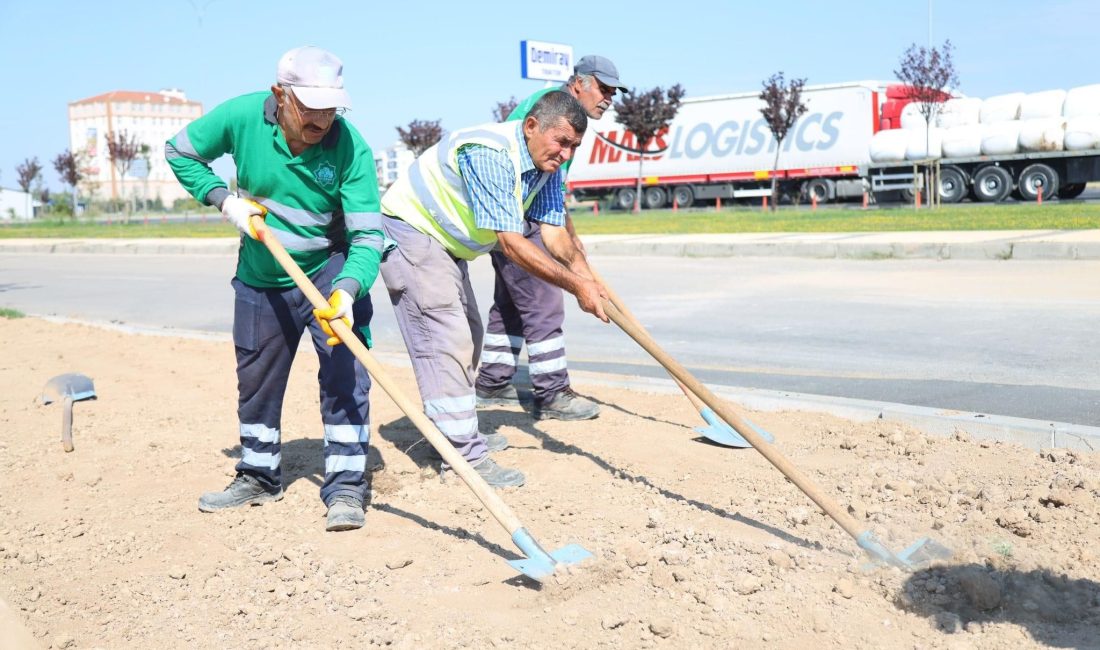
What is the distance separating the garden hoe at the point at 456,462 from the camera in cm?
343

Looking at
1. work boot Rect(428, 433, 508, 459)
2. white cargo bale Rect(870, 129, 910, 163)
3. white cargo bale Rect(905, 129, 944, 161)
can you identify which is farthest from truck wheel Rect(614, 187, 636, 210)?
work boot Rect(428, 433, 508, 459)

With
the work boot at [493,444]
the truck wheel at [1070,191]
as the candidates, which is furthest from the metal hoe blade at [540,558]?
the truck wheel at [1070,191]

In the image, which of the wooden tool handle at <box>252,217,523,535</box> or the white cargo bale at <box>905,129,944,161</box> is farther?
the white cargo bale at <box>905,129,944,161</box>

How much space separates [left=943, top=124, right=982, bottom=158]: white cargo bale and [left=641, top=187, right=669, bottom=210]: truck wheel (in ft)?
33.6

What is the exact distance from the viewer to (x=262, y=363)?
4.21 m

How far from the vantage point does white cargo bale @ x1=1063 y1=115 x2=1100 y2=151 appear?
23266 millimetres

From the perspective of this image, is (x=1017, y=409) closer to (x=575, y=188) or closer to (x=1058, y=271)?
(x=1058, y=271)

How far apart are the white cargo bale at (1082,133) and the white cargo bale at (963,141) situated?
6.25ft

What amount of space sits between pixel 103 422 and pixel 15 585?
2.35 metres

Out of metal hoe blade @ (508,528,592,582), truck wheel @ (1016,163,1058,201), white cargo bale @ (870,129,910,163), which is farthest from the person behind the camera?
white cargo bale @ (870,129,910,163)

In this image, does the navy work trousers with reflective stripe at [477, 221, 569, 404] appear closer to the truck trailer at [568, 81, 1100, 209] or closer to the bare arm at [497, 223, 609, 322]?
the bare arm at [497, 223, 609, 322]

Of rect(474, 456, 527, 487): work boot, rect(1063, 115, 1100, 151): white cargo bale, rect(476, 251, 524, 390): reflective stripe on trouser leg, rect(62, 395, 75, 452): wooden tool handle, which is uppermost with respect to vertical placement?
rect(1063, 115, 1100, 151): white cargo bale

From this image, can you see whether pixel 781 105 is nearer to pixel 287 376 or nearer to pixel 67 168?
pixel 287 376

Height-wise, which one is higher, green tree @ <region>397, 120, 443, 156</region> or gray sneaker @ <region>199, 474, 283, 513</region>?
green tree @ <region>397, 120, 443, 156</region>
